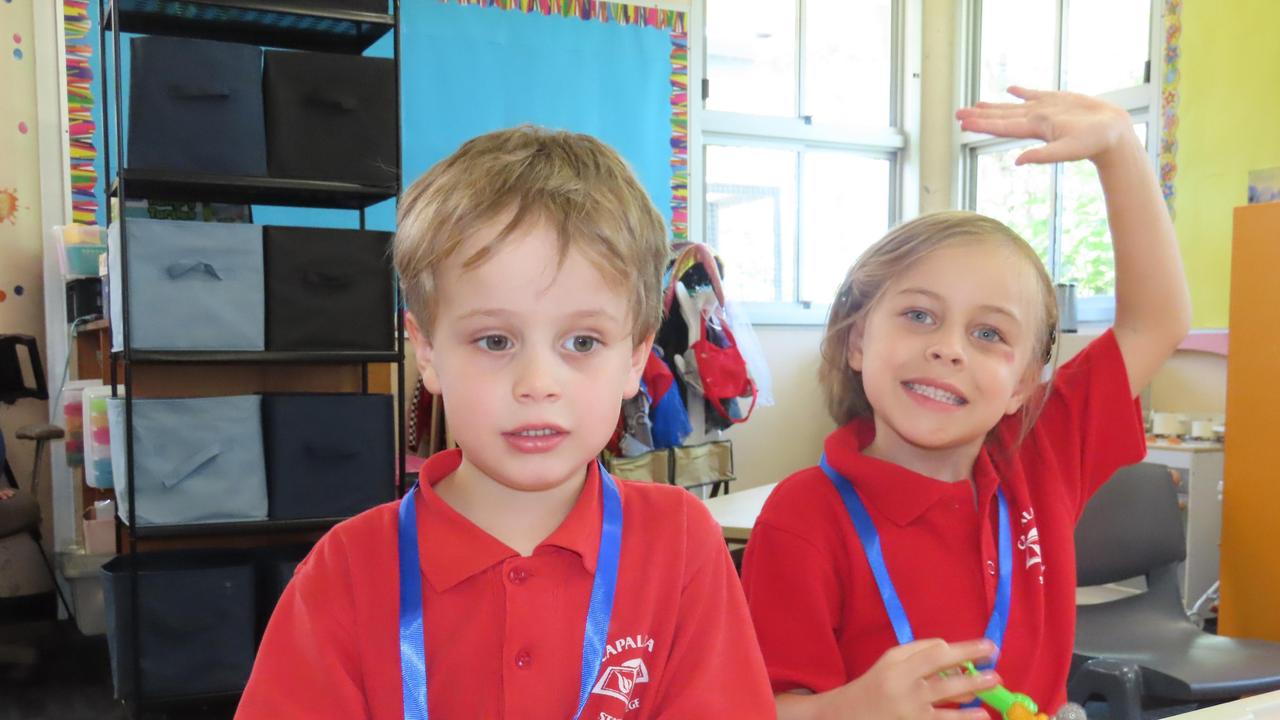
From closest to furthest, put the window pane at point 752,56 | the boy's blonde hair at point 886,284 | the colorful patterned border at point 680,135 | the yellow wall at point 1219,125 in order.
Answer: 1. the boy's blonde hair at point 886,284
2. the yellow wall at point 1219,125
3. the colorful patterned border at point 680,135
4. the window pane at point 752,56

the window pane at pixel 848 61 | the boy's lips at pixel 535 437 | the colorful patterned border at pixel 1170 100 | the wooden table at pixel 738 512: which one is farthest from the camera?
the window pane at pixel 848 61

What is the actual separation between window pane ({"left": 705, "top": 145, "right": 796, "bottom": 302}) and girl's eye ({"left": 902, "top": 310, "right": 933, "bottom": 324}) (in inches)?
163

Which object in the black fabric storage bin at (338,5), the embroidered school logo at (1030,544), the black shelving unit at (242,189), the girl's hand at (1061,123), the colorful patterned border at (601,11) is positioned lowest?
the embroidered school logo at (1030,544)

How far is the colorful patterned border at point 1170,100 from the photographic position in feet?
14.2

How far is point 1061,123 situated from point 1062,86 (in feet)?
14.7

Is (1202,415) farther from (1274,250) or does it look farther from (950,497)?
(950,497)

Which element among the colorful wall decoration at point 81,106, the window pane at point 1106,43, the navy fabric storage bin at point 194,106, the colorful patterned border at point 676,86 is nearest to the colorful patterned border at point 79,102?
the colorful wall decoration at point 81,106

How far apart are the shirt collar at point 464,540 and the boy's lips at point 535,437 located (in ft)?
0.31

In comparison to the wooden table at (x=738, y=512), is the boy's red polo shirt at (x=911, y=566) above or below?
above

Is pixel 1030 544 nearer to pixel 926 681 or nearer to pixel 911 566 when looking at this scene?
pixel 911 566

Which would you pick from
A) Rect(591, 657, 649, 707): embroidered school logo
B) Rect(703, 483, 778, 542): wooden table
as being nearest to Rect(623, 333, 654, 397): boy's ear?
Rect(591, 657, 649, 707): embroidered school logo

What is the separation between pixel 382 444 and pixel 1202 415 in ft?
10.5

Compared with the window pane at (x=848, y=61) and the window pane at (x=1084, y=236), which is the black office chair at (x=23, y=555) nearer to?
the window pane at (x=848, y=61)

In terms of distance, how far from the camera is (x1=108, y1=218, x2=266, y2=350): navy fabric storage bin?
2420 mm
